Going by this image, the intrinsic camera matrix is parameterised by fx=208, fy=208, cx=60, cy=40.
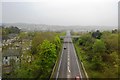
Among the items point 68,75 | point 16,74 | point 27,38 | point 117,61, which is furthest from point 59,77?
point 27,38

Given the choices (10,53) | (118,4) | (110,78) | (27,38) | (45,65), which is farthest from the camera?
(27,38)

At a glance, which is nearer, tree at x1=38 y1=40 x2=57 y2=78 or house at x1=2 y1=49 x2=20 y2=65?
tree at x1=38 y1=40 x2=57 y2=78

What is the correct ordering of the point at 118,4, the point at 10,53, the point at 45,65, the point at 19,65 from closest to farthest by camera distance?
1. the point at 118,4
2. the point at 45,65
3. the point at 19,65
4. the point at 10,53

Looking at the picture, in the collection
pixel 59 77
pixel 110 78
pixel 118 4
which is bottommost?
pixel 59 77

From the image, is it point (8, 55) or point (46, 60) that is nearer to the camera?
point (46, 60)

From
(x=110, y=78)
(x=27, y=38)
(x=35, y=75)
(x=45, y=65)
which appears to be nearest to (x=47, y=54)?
(x=45, y=65)

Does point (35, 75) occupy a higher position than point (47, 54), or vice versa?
point (47, 54)

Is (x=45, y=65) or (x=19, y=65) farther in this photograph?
(x=19, y=65)

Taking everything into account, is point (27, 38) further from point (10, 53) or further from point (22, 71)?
point (22, 71)

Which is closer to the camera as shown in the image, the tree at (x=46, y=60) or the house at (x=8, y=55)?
the tree at (x=46, y=60)
